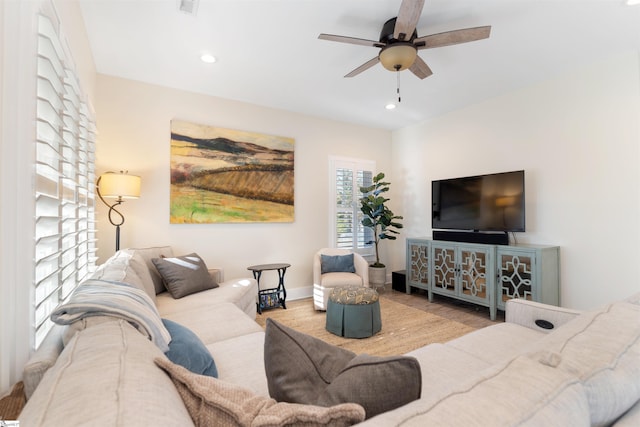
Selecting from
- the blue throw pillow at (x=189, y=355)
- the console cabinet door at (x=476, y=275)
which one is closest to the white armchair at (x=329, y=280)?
the console cabinet door at (x=476, y=275)

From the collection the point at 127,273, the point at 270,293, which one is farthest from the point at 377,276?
the point at 127,273

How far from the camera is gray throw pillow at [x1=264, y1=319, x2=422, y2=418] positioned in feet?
2.10

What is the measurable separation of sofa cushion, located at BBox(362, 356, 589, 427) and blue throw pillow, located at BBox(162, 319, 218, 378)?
0.93 m

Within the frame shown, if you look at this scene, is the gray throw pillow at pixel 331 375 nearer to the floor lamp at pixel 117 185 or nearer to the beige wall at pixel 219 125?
the floor lamp at pixel 117 185

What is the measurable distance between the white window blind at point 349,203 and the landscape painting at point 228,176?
0.78 m

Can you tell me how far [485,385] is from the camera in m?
0.55

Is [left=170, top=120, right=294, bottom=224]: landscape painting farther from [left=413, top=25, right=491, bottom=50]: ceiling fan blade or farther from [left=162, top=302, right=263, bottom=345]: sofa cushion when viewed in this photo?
[left=413, top=25, right=491, bottom=50]: ceiling fan blade

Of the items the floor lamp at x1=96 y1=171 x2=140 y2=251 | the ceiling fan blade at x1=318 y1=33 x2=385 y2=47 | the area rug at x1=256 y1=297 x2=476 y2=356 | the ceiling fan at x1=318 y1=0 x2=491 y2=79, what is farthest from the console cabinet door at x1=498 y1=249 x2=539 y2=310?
the floor lamp at x1=96 y1=171 x2=140 y2=251

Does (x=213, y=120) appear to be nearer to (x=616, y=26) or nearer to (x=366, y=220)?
(x=366, y=220)

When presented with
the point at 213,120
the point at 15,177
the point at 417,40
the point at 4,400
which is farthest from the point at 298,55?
the point at 4,400

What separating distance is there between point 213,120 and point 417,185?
10.6 feet

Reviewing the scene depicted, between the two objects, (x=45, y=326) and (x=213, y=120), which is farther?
(x=213, y=120)

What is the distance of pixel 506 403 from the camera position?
50 centimetres

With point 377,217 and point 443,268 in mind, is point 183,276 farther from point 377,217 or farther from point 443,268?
point 443,268
